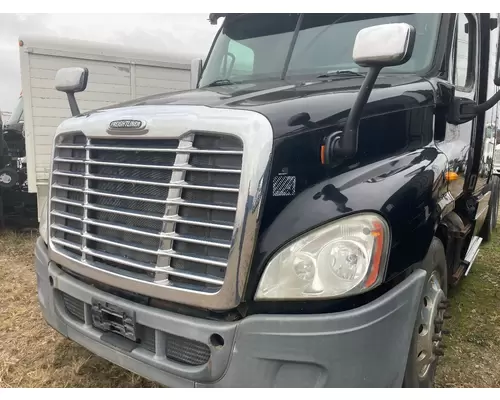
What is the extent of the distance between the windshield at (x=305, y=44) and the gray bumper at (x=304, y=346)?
1.64 m

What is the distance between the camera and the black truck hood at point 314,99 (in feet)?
7.33

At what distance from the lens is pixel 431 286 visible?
2.70 m

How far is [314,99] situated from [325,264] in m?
0.86

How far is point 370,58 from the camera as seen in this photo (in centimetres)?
214

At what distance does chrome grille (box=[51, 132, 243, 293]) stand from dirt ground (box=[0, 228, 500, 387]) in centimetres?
97

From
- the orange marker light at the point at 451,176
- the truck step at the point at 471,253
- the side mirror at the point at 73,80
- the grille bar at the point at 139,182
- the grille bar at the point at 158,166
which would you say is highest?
the side mirror at the point at 73,80

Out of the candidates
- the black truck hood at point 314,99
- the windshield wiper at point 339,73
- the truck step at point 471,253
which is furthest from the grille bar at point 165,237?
the truck step at point 471,253

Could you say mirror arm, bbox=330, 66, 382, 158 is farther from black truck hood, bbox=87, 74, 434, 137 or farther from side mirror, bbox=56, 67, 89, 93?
side mirror, bbox=56, 67, 89, 93

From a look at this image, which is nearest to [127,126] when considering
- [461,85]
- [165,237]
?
[165,237]

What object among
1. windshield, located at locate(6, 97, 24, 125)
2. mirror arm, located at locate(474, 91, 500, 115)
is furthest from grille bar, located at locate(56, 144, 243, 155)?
windshield, located at locate(6, 97, 24, 125)

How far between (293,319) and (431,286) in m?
1.09

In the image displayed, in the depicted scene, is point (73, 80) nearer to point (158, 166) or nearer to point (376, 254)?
point (158, 166)

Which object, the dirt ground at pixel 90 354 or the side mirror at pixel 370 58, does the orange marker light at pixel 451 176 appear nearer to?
the side mirror at pixel 370 58

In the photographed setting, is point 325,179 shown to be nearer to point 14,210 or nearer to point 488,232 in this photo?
point 488,232
